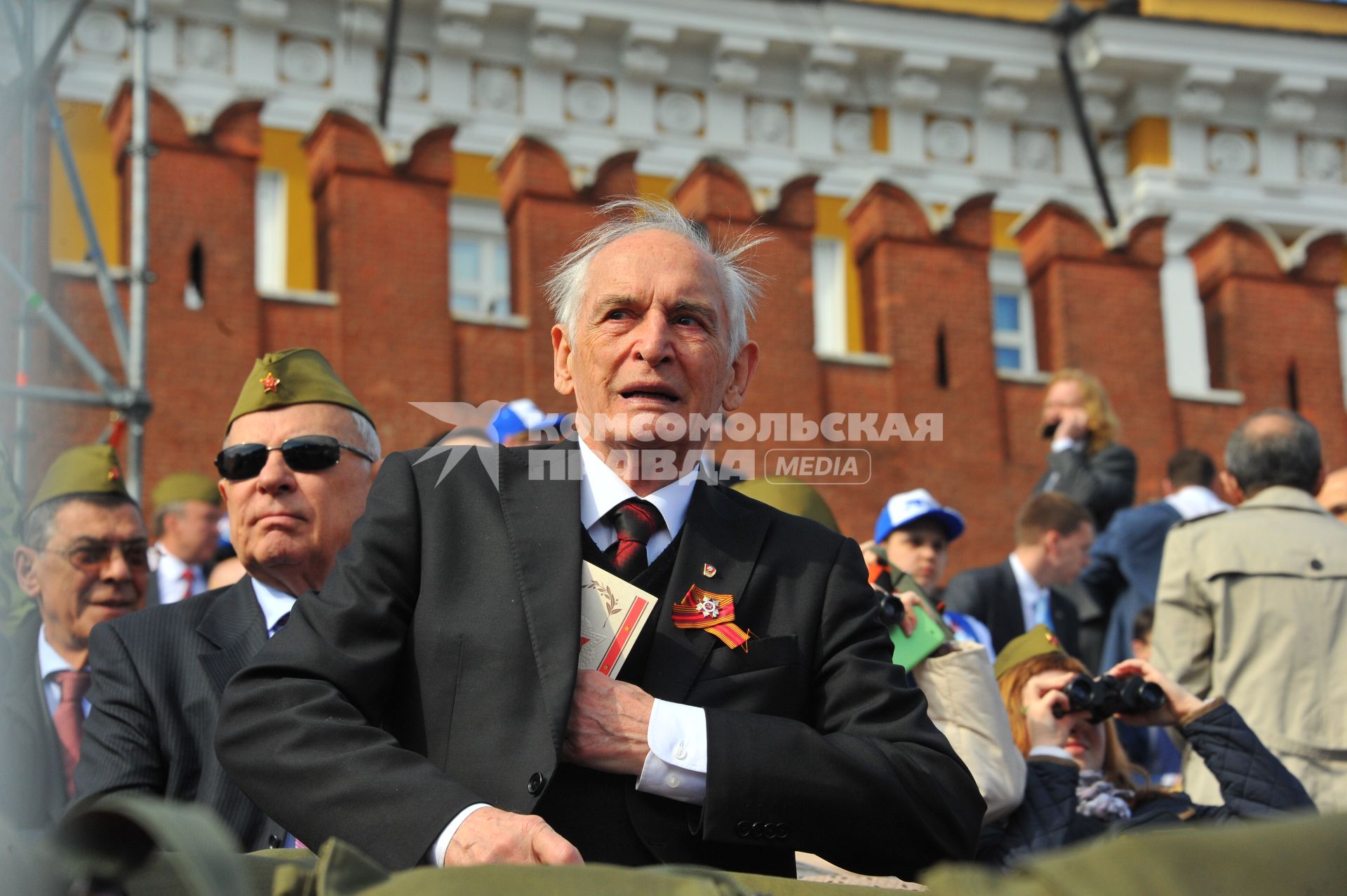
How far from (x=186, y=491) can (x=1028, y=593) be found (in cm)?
359

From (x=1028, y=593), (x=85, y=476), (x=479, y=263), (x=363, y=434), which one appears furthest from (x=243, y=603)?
(x=479, y=263)

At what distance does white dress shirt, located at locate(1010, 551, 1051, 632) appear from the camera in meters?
7.19

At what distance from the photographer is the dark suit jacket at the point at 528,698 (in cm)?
260

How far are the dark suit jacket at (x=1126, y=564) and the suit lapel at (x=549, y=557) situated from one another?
198 inches

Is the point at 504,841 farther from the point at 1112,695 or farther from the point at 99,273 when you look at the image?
the point at 99,273

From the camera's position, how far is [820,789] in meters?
2.68

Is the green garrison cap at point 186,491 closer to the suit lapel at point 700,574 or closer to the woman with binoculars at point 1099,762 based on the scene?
the woman with binoculars at point 1099,762

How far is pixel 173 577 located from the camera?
279 inches

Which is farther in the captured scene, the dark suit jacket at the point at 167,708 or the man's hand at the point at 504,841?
the dark suit jacket at the point at 167,708

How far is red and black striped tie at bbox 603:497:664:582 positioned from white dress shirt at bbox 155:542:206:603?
14.0 feet

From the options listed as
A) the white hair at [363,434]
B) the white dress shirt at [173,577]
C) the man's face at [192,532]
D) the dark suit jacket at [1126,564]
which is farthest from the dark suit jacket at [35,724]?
the dark suit jacket at [1126,564]

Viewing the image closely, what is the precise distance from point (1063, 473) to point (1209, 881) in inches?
299

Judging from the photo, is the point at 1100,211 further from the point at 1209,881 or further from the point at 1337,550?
the point at 1209,881

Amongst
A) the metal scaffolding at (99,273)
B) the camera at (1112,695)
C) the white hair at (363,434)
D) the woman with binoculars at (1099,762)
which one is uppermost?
the metal scaffolding at (99,273)
